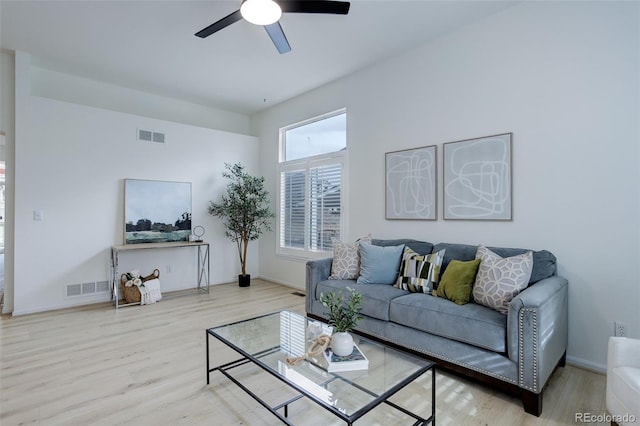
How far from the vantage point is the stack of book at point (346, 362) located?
170 centimetres

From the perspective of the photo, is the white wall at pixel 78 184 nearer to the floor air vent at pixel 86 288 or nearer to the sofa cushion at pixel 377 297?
the floor air vent at pixel 86 288

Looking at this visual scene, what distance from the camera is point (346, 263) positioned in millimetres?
3369

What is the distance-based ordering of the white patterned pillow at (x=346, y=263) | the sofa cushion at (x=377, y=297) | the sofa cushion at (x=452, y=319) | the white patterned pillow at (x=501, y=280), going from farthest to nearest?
the white patterned pillow at (x=346, y=263) < the sofa cushion at (x=377, y=297) < the white patterned pillow at (x=501, y=280) < the sofa cushion at (x=452, y=319)

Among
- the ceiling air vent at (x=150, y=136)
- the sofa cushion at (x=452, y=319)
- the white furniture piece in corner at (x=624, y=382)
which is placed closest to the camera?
the white furniture piece in corner at (x=624, y=382)

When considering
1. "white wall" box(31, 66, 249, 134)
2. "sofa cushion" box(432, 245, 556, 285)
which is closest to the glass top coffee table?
"sofa cushion" box(432, 245, 556, 285)

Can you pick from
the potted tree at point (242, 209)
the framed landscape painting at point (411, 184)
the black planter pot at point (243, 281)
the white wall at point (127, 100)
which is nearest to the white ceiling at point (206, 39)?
the white wall at point (127, 100)

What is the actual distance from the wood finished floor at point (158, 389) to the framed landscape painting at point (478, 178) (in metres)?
1.41

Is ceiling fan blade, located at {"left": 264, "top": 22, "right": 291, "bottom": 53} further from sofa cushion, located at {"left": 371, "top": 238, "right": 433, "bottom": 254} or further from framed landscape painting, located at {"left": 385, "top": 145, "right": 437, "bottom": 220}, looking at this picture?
sofa cushion, located at {"left": 371, "top": 238, "right": 433, "bottom": 254}

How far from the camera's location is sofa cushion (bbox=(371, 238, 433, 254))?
3202 millimetres

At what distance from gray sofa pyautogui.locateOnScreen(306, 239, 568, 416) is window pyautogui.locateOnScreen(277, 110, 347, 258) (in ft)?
5.85

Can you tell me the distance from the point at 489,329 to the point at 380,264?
1.21 meters

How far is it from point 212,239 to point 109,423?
369 cm

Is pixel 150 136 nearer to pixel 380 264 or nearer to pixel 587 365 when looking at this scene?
pixel 380 264

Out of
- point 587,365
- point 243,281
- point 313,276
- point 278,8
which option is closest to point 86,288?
point 243,281
